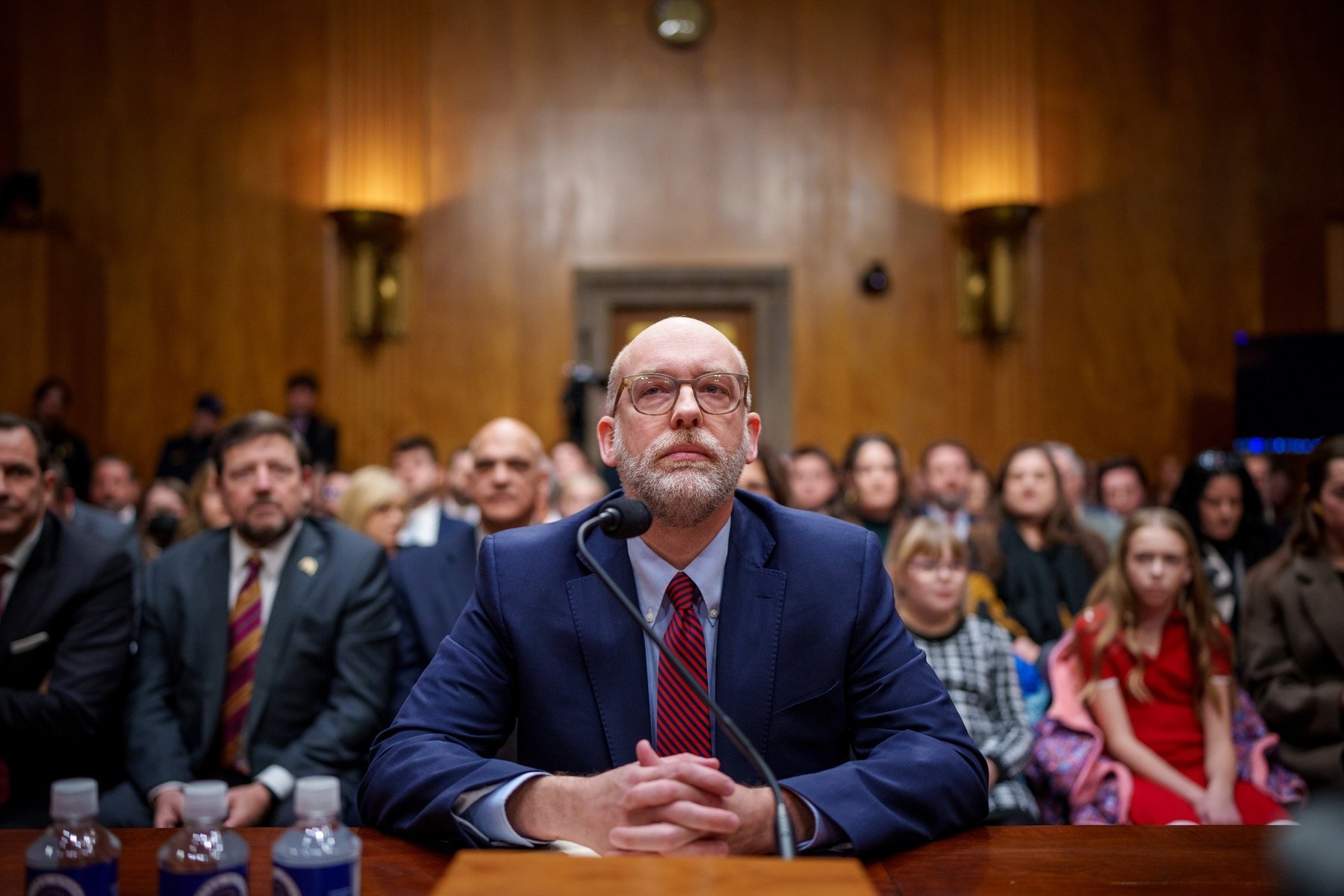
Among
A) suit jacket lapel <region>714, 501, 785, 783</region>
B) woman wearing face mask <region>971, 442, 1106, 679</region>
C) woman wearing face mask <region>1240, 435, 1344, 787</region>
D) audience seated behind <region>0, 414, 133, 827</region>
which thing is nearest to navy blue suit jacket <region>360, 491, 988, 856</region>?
suit jacket lapel <region>714, 501, 785, 783</region>

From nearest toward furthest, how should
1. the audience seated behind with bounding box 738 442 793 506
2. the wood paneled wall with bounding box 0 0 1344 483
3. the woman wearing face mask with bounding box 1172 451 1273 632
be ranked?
the audience seated behind with bounding box 738 442 793 506 < the woman wearing face mask with bounding box 1172 451 1273 632 < the wood paneled wall with bounding box 0 0 1344 483

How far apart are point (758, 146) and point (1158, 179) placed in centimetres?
278

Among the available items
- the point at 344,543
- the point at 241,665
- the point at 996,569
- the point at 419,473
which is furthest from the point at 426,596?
the point at 419,473

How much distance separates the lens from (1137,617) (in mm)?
3447

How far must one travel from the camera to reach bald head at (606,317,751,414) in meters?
1.89

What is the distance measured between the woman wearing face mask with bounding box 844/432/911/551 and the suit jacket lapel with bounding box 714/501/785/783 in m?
2.85

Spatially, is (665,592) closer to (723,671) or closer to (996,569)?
(723,671)

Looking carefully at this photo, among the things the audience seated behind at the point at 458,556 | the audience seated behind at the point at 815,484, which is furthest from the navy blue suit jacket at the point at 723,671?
the audience seated behind at the point at 815,484

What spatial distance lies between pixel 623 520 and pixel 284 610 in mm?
1746

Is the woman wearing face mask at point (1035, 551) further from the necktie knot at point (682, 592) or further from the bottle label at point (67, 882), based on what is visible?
the bottle label at point (67, 882)

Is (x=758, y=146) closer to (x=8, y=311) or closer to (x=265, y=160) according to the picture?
(x=265, y=160)

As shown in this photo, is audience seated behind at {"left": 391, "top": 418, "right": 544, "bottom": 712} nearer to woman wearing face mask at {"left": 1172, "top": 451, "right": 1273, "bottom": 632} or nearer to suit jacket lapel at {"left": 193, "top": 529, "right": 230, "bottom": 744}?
suit jacket lapel at {"left": 193, "top": 529, "right": 230, "bottom": 744}

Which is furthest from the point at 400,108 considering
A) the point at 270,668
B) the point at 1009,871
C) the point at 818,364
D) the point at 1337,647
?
the point at 1009,871

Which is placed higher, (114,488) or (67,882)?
(114,488)
